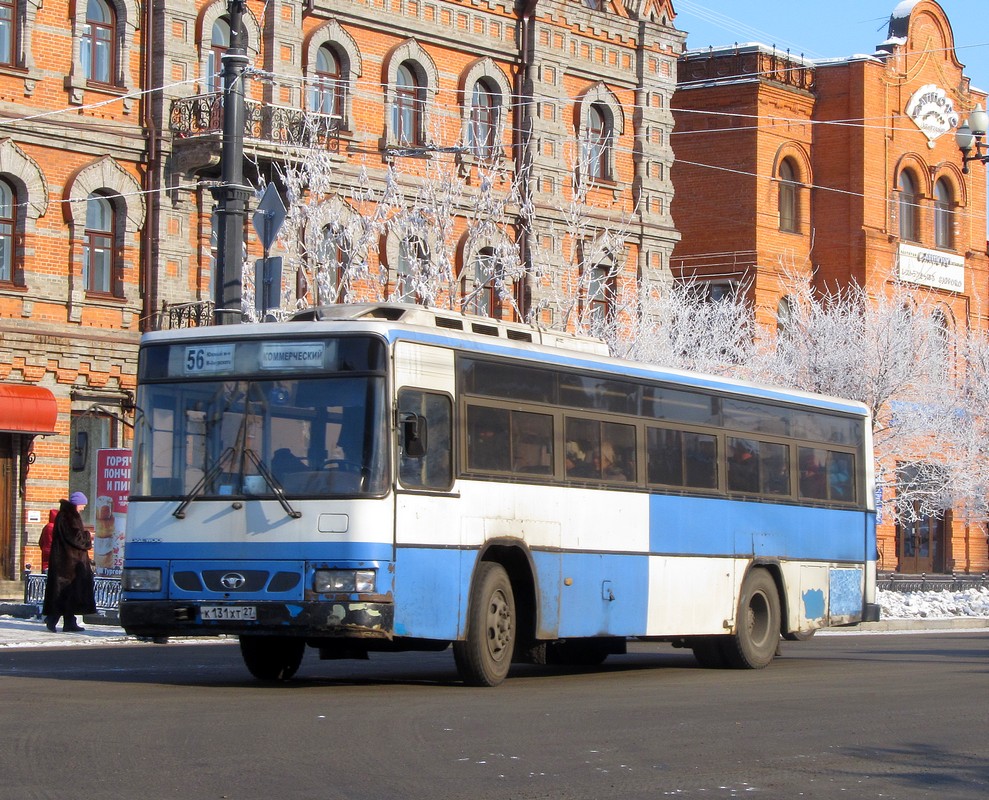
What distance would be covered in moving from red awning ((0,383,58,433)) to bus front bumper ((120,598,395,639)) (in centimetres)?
1757

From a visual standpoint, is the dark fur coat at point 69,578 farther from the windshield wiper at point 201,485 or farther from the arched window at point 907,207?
the arched window at point 907,207

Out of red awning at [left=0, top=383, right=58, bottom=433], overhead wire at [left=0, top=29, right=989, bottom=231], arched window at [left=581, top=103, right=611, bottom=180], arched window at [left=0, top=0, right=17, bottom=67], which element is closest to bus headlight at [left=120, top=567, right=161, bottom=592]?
overhead wire at [left=0, top=29, right=989, bottom=231]

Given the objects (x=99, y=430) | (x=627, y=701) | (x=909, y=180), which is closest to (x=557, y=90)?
(x=99, y=430)

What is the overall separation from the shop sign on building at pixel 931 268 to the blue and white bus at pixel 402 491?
122 feet

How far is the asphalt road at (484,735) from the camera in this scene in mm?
9094

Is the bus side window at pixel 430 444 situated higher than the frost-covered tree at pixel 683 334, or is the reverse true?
the frost-covered tree at pixel 683 334

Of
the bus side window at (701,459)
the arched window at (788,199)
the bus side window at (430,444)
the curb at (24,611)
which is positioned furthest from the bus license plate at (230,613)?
the arched window at (788,199)

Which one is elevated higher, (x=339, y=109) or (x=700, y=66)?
(x=700, y=66)

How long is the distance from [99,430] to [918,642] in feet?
49.5

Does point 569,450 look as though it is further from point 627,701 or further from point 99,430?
point 99,430

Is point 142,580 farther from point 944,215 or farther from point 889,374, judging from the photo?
point 944,215

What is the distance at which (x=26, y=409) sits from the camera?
3153cm

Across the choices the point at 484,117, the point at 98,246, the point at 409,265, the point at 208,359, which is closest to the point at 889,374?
the point at 484,117

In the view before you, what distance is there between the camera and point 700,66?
53.0 metres
